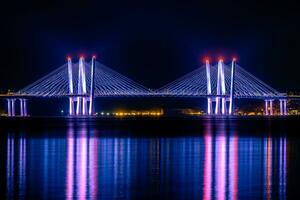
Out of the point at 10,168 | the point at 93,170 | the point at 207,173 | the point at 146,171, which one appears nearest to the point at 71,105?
the point at 10,168

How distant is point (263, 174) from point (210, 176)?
1171 millimetres

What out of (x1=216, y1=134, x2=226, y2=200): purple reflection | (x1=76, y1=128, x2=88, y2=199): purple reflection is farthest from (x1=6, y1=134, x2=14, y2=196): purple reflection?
(x1=216, y1=134, x2=226, y2=200): purple reflection

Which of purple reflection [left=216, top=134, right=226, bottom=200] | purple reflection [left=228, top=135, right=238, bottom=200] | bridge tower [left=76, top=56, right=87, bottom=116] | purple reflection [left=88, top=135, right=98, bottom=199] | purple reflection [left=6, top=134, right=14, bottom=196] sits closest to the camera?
purple reflection [left=228, top=135, right=238, bottom=200]

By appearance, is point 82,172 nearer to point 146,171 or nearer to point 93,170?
point 93,170

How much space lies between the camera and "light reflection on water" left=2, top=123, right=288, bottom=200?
1413cm

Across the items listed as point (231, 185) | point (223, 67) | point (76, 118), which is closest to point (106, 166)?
point (231, 185)

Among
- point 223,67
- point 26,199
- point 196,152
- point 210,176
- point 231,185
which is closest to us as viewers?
point 26,199

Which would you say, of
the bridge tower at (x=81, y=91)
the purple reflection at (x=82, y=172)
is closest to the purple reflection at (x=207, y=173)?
the purple reflection at (x=82, y=172)

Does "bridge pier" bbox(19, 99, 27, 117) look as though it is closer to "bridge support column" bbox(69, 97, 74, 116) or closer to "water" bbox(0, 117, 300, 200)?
"bridge support column" bbox(69, 97, 74, 116)

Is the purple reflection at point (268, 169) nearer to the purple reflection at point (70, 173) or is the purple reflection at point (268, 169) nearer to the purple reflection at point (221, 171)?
the purple reflection at point (221, 171)

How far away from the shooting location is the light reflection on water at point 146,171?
14.1 metres

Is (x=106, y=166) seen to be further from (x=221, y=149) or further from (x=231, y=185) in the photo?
(x=221, y=149)

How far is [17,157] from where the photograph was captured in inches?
819

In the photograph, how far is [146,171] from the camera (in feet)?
57.8
